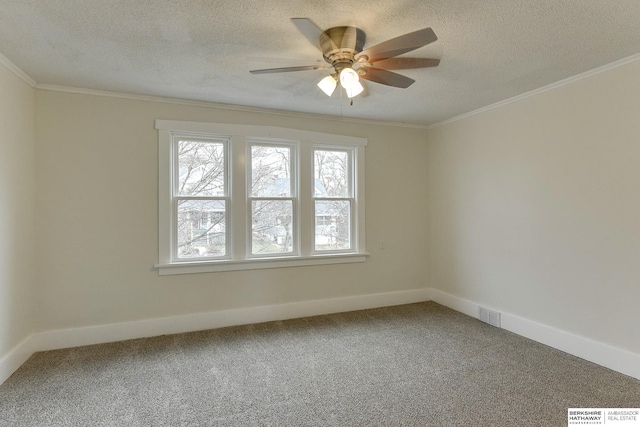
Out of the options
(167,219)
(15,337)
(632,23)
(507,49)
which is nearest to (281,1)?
(507,49)

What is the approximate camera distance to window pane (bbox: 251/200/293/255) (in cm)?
396

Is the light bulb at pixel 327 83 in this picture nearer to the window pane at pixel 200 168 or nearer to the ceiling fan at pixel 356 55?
the ceiling fan at pixel 356 55

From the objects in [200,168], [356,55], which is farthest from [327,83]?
[200,168]

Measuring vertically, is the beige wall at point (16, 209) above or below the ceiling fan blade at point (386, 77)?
below

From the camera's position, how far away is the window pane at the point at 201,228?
12.1ft

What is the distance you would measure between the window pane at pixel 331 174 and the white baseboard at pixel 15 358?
3184mm

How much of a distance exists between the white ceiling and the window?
637 mm

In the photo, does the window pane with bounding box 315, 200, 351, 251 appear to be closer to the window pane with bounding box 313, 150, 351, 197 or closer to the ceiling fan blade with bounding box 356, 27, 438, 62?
the window pane with bounding box 313, 150, 351, 197

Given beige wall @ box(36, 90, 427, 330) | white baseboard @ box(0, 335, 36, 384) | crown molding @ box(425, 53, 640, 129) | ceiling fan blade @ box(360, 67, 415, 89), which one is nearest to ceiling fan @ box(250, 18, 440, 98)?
ceiling fan blade @ box(360, 67, 415, 89)

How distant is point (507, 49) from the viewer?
2.43 meters

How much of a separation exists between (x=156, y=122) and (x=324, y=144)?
76.1 inches

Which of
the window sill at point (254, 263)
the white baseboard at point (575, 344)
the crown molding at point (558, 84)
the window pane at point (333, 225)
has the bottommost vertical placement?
the white baseboard at point (575, 344)

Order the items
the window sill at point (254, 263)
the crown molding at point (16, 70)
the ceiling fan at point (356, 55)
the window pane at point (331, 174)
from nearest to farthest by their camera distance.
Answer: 1. the ceiling fan at point (356, 55)
2. the crown molding at point (16, 70)
3. the window sill at point (254, 263)
4. the window pane at point (331, 174)

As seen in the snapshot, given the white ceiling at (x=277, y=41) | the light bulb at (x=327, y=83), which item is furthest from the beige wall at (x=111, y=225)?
the light bulb at (x=327, y=83)
